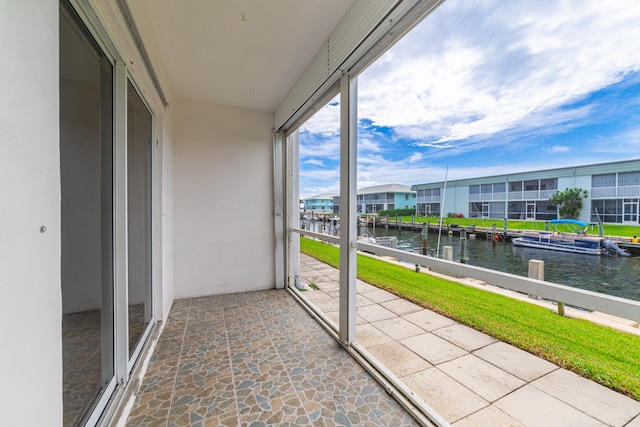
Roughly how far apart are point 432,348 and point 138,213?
9.04 feet

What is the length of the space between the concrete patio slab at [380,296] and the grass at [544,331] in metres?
0.12

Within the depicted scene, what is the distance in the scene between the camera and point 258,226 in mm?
3986

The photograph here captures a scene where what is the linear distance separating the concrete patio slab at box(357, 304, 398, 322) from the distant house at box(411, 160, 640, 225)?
1.68 m

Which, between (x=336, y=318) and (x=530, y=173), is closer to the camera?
(x=530, y=173)

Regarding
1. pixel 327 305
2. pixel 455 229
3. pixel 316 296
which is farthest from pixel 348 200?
pixel 316 296

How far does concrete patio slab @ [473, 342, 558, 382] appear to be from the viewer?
6.61 feet

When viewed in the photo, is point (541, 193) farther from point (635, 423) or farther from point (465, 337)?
point (465, 337)

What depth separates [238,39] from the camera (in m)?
2.33

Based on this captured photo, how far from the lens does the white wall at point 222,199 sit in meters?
3.56

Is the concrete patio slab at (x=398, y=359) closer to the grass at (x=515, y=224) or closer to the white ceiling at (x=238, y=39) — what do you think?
the grass at (x=515, y=224)

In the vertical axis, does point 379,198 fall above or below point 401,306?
above

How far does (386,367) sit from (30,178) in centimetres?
229

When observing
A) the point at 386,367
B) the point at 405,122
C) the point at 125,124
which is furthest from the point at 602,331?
the point at 125,124

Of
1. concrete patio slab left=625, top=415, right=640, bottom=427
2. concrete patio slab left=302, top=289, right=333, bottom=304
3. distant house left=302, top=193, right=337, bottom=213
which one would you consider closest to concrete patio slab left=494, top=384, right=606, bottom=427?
concrete patio slab left=625, top=415, right=640, bottom=427
